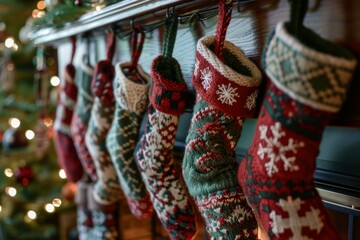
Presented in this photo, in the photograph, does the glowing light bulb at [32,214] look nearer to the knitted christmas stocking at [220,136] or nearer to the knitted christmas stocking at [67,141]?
the knitted christmas stocking at [67,141]

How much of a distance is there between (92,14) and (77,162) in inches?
25.2

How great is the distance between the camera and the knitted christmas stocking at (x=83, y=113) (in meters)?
1.39

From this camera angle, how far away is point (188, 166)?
91 centimetres

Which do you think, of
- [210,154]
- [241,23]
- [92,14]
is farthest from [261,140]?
[92,14]

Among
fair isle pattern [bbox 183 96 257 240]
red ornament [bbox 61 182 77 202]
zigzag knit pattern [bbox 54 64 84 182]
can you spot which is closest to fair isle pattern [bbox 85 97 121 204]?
zigzag knit pattern [bbox 54 64 84 182]

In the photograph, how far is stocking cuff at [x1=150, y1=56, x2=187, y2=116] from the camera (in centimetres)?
93

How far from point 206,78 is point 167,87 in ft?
0.43

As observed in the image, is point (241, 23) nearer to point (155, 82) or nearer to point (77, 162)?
point (155, 82)

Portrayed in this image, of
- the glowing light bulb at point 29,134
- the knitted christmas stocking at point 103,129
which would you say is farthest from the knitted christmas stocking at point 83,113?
the glowing light bulb at point 29,134

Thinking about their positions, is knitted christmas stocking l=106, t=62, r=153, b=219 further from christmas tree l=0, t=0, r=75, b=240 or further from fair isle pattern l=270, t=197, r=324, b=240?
christmas tree l=0, t=0, r=75, b=240

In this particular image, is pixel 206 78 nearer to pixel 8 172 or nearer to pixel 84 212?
pixel 84 212

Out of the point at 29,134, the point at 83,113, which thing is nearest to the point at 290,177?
the point at 83,113

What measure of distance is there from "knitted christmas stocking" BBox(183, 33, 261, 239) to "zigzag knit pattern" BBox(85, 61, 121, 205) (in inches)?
17.8

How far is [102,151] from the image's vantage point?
131 cm
